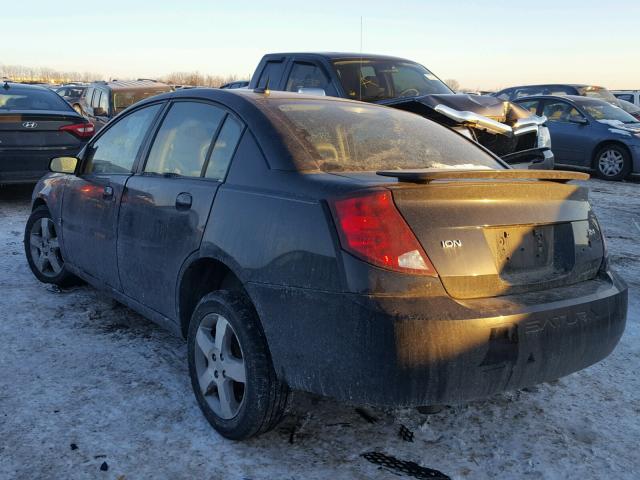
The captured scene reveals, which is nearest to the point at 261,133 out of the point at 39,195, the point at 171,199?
the point at 171,199

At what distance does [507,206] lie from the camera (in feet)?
8.47

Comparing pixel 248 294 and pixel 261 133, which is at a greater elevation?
pixel 261 133

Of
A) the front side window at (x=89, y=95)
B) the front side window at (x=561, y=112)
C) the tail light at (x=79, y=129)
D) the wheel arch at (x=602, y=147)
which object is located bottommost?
the wheel arch at (x=602, y=147)

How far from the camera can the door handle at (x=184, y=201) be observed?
3135 mm

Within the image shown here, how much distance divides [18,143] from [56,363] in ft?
16.4

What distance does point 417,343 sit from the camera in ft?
7.50

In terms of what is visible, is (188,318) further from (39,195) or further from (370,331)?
(39,195)

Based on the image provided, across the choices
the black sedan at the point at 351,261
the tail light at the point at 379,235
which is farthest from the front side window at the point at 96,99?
the tail light at the point at 379,235

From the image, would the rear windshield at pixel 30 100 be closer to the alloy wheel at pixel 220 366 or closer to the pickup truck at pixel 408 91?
the pickup truck at pixel 408 91

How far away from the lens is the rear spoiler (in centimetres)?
247

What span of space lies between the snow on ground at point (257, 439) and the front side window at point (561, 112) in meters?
9.70

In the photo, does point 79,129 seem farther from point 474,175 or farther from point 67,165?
point 474,175

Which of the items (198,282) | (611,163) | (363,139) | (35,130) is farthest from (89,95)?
(363,139)

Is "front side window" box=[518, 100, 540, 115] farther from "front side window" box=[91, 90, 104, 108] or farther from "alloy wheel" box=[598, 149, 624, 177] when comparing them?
"front side window" box=[91, 90, 104, 108]
